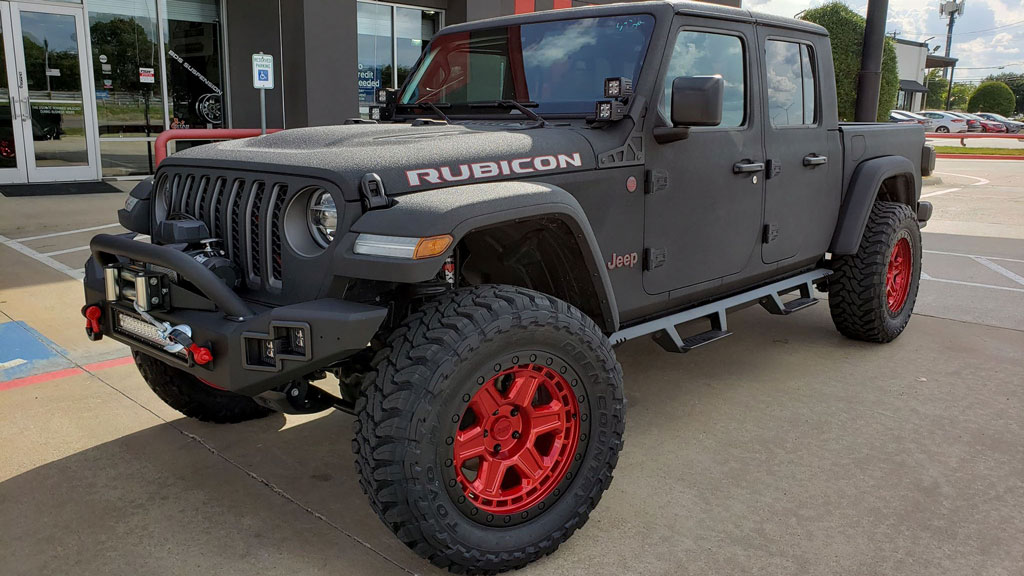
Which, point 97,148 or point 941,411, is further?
point 97,148

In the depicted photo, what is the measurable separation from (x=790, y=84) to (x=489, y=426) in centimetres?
279

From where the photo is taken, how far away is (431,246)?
242 cm

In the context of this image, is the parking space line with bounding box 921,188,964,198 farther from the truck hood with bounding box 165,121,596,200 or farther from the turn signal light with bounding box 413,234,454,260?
the turn signal light with bounding box 413,234,454,260

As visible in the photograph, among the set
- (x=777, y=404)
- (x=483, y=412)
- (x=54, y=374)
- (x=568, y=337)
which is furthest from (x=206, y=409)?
(x=777, y=404)

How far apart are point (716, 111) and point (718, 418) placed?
161cm

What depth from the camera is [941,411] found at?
414 cm

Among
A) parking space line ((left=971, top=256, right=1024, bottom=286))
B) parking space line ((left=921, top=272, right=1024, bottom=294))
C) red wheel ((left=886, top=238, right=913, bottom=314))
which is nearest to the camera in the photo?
red wheel ((left=886, top=238, right=913, bottom=314))

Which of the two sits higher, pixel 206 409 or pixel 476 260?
pixel 476 260

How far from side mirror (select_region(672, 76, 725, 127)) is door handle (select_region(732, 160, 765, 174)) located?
685 mm

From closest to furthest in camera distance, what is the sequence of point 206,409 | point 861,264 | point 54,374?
1. point 206,409
2. point 54,374
3. point 861,264

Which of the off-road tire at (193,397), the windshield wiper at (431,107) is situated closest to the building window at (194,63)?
the windshield wiper at (431,107)

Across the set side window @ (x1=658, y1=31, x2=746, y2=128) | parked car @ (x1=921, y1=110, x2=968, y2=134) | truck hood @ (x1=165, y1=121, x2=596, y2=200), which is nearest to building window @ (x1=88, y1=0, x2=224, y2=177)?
truck hood @ (x1=165, y1=121, x2=596, y2=200)

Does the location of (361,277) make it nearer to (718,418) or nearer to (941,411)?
(718,418)

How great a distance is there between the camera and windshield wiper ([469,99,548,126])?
11.4ft
